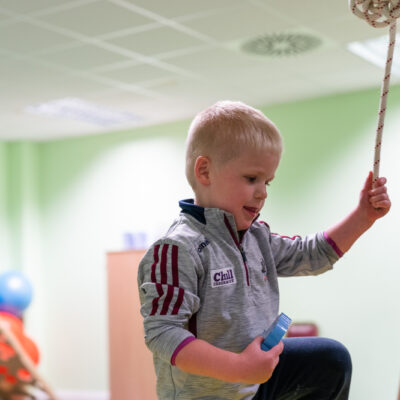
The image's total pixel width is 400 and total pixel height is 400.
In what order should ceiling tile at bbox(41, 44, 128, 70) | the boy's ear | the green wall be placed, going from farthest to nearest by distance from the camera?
the green wall → ceiling tile at bbox(41, 44, 128, 70) → the boy's ear

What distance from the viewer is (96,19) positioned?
3.35 m

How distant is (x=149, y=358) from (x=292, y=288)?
4.31 feet

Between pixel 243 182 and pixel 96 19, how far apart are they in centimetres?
220

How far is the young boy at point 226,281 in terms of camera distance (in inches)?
51.1

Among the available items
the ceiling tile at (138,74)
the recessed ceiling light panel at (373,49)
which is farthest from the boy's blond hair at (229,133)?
the ceiling tile at (138,74)

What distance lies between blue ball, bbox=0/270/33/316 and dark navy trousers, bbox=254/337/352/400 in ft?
16.4

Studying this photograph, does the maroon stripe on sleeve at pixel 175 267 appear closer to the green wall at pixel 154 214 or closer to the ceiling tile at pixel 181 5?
the ceiling tile at pixel 181 5

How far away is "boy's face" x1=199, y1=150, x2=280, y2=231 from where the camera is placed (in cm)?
142

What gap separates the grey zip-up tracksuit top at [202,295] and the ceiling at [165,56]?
6.40ft

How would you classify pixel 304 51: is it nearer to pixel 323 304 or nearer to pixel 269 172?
pixel 323 304

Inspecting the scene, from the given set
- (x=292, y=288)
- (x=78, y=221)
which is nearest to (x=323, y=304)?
(x=292, y=288)

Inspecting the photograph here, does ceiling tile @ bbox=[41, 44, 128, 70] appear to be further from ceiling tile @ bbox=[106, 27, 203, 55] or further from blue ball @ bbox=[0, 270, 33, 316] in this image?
blue ball @ bbox=[0, 270, 33, 316]

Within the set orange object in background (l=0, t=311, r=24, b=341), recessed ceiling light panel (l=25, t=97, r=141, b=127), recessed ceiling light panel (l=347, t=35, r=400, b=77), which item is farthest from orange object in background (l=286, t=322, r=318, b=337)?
recessed ceiling light panel (l=25, t=97, r=141, b=127)

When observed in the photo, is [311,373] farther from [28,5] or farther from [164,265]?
[28,5]
